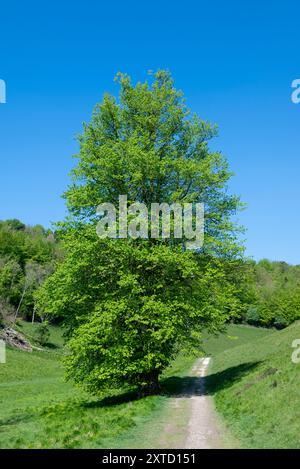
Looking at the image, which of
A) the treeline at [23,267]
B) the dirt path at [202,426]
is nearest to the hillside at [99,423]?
the dirt path at [202,426]

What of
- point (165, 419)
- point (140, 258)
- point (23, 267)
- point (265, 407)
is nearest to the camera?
point (265, 407)

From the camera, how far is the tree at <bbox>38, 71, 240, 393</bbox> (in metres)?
26.4

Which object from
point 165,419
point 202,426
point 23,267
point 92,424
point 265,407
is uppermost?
point 23,267

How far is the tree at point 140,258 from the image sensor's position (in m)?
26.4

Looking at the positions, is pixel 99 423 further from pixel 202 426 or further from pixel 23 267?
pixel 23 267

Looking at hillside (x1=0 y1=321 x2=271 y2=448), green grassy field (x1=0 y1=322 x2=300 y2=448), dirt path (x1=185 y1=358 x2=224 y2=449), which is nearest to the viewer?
dirt path (x1=185 y1=358 x2=224 y2=449)

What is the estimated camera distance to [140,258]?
2677cm

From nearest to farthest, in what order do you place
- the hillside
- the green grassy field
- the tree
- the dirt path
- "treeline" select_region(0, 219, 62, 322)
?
the dirt path < the green grassy field < the hillside < the tree < "treeline" select_region(0, 219, 62, 322)

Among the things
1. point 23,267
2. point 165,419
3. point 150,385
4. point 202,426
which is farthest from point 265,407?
point 23,267

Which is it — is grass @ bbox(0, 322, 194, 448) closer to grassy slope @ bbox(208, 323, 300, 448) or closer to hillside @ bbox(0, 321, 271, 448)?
hillside @ bbox(0, 321, 271, 448)

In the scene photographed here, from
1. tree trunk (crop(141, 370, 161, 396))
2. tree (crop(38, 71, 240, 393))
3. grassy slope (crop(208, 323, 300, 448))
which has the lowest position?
tree trunk (crop(141, 370, 161, 396))

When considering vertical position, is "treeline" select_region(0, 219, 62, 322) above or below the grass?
above

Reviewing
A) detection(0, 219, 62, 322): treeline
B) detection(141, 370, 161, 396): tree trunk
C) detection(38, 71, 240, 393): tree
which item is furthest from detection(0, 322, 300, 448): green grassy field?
detection(0, 219, 62, 322): treeline
